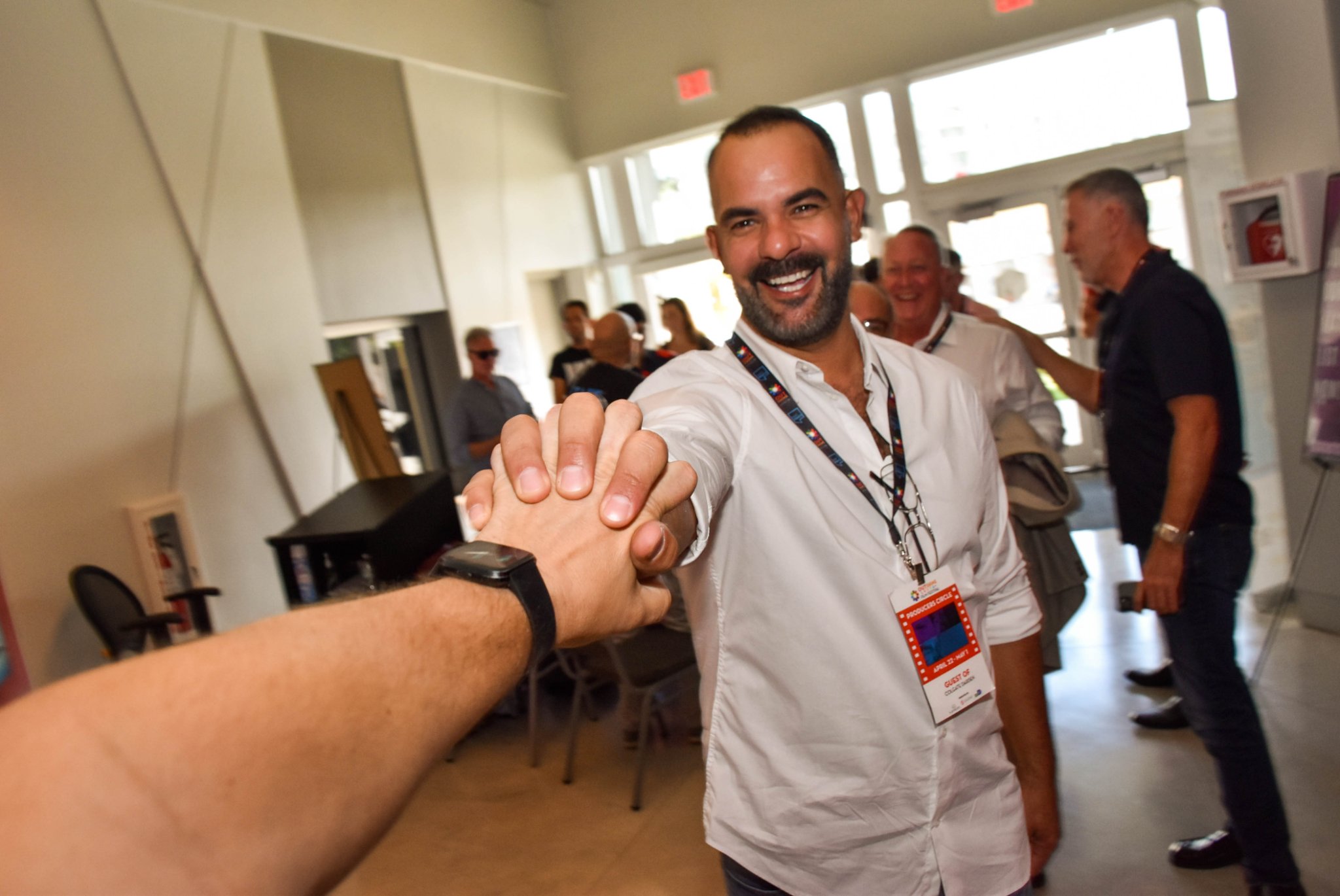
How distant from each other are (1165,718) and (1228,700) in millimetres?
1510

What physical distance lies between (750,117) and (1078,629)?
13.2ft

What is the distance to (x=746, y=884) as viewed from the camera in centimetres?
143

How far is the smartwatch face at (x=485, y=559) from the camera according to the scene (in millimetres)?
718

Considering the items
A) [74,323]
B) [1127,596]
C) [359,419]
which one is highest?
[74,323]

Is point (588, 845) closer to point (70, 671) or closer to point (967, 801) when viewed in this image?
point (967, 801)

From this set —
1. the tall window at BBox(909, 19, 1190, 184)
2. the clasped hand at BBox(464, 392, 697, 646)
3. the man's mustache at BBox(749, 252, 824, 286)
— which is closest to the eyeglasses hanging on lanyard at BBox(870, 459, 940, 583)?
the man's mustache at BBox(749, 252, 824, 286)

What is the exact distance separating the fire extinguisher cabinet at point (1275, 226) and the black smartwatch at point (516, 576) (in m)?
4.33

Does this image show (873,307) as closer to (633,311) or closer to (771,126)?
(771,126)

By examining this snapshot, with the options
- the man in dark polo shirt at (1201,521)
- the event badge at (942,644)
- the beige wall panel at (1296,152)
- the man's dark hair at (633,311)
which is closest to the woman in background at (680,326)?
the man's dark hair at (633,311)

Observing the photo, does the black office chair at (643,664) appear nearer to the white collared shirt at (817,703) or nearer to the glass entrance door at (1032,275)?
the white collared shirt at (817,703)

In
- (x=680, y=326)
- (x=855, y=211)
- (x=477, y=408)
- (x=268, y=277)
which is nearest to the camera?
(x=855, y=211)

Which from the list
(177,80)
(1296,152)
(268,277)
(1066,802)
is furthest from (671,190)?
(1066,802)

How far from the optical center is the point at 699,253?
1041cm

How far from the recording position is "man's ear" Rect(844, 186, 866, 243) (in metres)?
1.83
